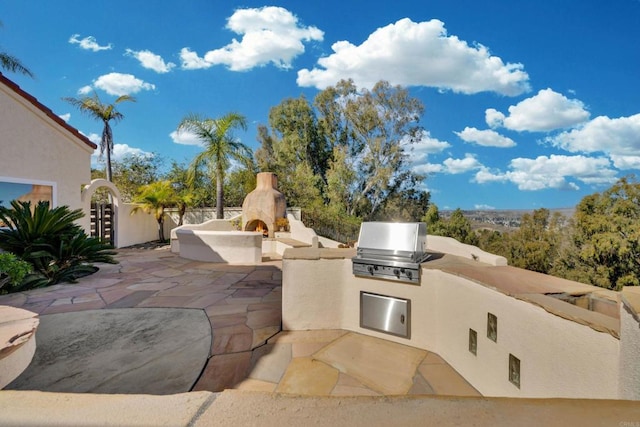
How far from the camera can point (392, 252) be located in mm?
3314

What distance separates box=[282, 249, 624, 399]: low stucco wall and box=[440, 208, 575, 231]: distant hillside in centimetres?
1916

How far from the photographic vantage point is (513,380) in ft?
7.27

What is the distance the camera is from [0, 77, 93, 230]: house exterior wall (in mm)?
7094

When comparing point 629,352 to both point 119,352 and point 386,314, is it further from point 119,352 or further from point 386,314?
point 119,352

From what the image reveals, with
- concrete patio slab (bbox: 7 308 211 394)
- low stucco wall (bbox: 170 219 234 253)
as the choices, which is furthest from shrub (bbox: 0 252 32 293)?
low stucco wall (bbox: 170 219 234 253)

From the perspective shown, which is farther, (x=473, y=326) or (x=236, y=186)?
(x=236, y=186)

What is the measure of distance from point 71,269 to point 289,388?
6.21 m

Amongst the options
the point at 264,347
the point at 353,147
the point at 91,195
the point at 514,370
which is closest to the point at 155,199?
the point at 91,195

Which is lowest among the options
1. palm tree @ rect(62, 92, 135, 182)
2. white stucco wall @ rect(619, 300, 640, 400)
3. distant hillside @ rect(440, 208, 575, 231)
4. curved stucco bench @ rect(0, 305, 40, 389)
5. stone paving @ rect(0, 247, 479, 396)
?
stone paving @ rect(0, 247, 479, 396)

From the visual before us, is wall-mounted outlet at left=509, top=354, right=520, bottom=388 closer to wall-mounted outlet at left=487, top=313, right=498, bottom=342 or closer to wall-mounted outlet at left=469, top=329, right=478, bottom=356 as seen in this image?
wall-mounted outlet at left=487, top=313, right=498, bottom=342

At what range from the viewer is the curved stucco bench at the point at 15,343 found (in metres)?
1.46

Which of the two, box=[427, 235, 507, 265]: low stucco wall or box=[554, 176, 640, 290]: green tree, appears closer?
box=[427, 235, 507, 265]: low stucco wall

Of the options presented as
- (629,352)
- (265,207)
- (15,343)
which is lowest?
(15,343)

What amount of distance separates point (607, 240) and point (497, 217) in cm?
696
